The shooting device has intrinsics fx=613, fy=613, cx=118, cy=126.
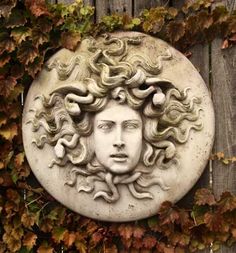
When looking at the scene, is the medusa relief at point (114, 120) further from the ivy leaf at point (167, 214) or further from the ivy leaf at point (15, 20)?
the ivy leaf at point (15, 20)

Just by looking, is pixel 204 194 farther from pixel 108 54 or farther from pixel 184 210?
pixel 108 54

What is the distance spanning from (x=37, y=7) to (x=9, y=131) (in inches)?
27.0

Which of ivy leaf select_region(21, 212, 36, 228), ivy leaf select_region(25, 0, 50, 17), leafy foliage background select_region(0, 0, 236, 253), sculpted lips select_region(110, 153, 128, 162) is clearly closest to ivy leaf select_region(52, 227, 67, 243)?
leafy foliage background select_region(0, 0, 236, 253)

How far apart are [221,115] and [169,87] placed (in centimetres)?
36

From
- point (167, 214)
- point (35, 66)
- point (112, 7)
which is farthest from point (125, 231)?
point (112, 7)

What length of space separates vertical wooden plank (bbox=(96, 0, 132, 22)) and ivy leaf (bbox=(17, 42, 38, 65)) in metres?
0.41

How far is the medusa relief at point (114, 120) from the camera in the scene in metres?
3.15

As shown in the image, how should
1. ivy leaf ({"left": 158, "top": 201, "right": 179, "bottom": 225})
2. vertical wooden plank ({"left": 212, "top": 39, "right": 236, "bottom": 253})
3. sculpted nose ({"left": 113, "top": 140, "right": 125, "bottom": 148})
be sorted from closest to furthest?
sculpted nose ({"left": 113, "top": 140, "right": 125, "bottom": 148}), ivy leaf ({"left": 158, "top": 201, "right": 179, "bottom": 225}), vertical wooden plank ({"left": 212, "top": 39, "right": 236, "bottom": 253})

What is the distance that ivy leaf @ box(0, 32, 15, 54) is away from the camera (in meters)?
3.29

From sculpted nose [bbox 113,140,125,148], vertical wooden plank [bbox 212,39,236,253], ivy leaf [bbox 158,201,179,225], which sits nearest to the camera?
sculpted nose [bbox 113,140,125,148]

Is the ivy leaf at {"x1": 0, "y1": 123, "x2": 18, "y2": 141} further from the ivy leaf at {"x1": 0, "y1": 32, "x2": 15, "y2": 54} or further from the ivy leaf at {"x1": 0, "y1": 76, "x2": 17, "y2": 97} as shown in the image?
the ivy leaf at {"x1": 0, "y1": 32, "x2": 15, "y2": 54}

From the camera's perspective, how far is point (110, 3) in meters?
3.42

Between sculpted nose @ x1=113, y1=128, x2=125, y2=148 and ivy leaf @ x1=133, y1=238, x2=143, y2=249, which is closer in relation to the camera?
sculpted nose @ x1=113, y1=128, x2=125, y2=148

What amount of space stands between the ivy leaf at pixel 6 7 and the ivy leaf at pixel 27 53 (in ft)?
0.61
